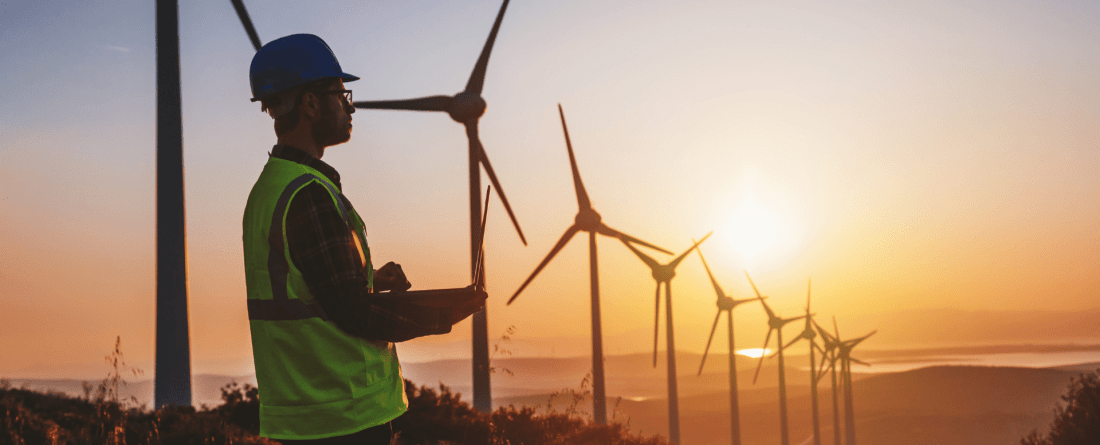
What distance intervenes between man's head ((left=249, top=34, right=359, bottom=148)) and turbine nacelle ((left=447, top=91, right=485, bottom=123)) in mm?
30493

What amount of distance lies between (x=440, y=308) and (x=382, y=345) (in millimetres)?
276

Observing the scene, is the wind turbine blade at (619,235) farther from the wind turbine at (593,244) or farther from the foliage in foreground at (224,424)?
the foliage in foreground at (224,424)

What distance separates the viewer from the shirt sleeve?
307cm

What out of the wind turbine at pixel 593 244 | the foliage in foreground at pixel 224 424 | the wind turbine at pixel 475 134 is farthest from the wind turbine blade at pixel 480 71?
the foliage in foreground at pixel 224 424

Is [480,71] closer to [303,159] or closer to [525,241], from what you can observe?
[525,241]

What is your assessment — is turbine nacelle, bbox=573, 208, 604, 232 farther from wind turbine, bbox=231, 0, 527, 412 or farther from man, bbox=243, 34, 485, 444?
man, bbox=243, 34, 485, 444

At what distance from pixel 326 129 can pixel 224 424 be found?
10.5 m

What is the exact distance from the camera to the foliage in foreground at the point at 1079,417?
36.9 metres

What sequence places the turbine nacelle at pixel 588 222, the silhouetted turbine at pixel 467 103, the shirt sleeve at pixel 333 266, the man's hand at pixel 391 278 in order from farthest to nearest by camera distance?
the turbine nacelle at pixel 588 222 < the silhouetted turbine at pixel 467 103 < the man's hand at pixel 391 278 < the shirt sleeve at pixel 333 266

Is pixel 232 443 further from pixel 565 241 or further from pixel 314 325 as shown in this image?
pixel 565 241

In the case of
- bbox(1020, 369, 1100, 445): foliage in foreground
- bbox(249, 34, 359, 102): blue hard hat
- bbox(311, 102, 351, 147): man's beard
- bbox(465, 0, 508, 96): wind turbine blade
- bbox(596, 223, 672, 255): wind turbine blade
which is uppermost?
bbox(465, 0, 508, 96): wind turbine blade

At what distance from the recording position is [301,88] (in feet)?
11.6

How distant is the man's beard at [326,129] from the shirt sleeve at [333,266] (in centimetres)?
44

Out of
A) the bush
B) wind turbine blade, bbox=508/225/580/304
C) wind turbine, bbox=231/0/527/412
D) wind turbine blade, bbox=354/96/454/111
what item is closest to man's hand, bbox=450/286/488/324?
the bush
